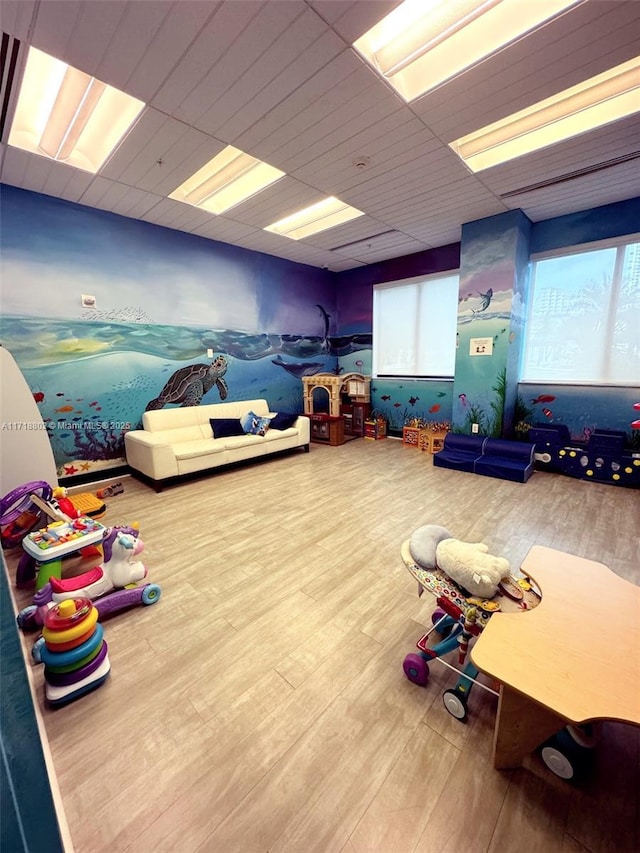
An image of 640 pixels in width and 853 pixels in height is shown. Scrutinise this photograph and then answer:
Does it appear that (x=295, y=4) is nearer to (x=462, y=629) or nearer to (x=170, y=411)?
(x=462, y=629)

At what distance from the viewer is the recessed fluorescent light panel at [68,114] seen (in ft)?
6.99

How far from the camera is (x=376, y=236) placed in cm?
462

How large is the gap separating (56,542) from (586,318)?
17.9 ft

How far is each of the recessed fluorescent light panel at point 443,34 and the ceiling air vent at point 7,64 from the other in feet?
5.99

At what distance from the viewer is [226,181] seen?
3.27 metres

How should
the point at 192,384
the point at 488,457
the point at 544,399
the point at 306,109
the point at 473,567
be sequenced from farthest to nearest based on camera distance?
1. the point at 192,384
2. the point at 544,399
3. the point at 488,457
4. the point at 306,109
5. the point at 473,567

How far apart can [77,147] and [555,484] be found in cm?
550

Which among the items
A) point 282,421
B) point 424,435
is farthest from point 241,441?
point 424,435

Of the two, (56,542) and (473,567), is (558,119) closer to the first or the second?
(473,567)

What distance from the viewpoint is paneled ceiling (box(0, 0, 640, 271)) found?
1.65 m

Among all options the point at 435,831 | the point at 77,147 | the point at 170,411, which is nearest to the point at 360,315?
the point at 170,411

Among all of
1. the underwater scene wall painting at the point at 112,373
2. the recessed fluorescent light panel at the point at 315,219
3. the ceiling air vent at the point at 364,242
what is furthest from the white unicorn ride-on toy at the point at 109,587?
the ceiling air vent at the point at 364,242

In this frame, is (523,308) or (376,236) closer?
(523,308)

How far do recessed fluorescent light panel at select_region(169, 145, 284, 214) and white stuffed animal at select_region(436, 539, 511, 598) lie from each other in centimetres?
331
